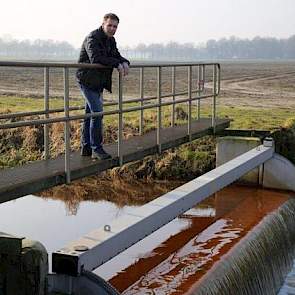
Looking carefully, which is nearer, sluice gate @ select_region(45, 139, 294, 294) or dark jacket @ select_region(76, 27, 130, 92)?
sluice gate @ select_region(45, 139, 294, 294)

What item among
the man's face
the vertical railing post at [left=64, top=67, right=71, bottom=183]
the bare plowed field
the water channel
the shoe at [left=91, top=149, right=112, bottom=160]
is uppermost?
the man's face

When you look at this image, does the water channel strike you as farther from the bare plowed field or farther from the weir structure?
the bare plowed field

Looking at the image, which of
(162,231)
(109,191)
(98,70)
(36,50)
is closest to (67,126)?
(98,70)

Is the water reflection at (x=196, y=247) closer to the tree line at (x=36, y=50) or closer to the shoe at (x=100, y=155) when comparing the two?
the shoe at (x=100, y=155)

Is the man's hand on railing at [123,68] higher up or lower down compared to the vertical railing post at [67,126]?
higher up

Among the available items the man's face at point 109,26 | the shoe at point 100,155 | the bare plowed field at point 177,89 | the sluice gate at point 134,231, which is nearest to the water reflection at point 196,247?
the sluice gate at point 134,231

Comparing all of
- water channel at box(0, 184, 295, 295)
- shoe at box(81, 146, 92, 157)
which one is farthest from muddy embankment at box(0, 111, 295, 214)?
shoe at box(81, 146, 92, 157)

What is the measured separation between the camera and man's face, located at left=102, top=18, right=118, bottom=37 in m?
7.48

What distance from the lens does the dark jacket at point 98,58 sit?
7.37 metres

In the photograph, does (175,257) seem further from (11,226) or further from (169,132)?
(11,226)

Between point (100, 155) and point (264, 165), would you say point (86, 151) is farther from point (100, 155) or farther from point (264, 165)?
point (264, 165)

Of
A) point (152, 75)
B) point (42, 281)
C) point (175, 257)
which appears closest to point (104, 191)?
point (175, 257)

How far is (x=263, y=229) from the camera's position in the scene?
35.0ft

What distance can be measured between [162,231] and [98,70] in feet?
12.6
